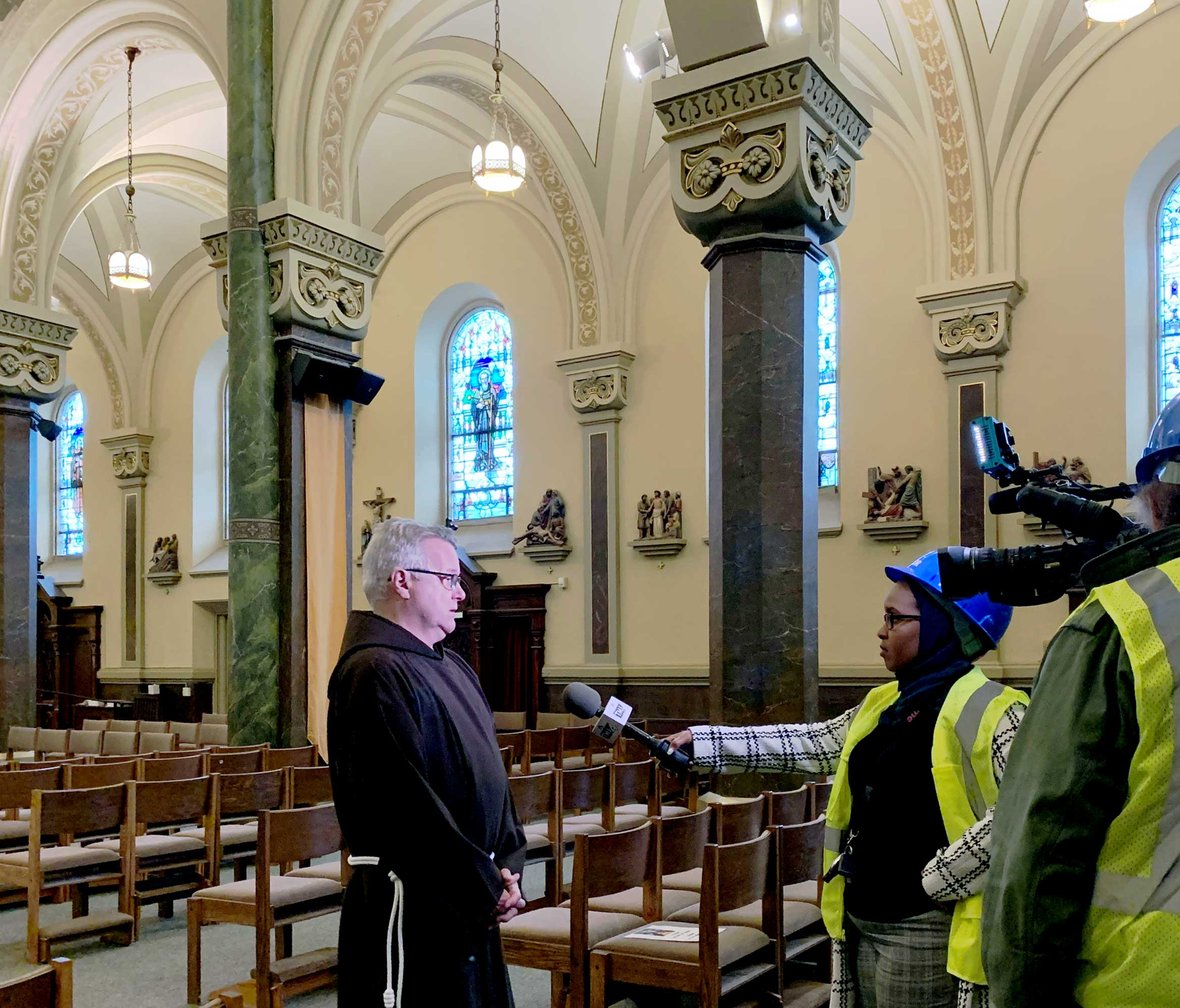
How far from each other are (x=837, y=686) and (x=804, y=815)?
22.6ft

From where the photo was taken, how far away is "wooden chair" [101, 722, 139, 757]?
30.8 ft

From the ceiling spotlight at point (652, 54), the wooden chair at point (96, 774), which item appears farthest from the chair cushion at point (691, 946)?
the ceiling spotlight at point (652, 54)

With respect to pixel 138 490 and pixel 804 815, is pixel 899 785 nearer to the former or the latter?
pixel 804 815

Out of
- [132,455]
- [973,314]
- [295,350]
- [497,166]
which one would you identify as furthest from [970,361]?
[132,455]

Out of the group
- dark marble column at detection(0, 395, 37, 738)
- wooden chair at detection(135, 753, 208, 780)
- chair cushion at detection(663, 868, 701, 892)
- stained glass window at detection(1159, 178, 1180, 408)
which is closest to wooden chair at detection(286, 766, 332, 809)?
wooden chair at detection(135, 753, 208, 780)

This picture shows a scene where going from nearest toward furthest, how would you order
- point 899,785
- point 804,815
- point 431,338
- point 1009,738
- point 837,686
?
point 1009,738
point 899,785
point 804,815
point 837,686
point 431,338

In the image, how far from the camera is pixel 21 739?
10.9 meters

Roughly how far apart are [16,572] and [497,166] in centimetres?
630

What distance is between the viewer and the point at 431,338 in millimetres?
15867

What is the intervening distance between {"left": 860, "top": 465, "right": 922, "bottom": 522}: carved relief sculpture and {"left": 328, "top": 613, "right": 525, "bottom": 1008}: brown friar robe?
908 cm

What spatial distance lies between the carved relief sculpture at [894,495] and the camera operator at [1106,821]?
391 inches

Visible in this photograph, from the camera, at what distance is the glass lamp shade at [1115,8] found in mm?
7945

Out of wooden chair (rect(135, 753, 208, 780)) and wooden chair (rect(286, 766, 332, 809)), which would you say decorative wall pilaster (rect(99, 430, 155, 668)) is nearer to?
wooden chair (rect(135, 753, 208, 780))

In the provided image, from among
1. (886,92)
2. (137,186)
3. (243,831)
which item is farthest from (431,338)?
(243,831)
